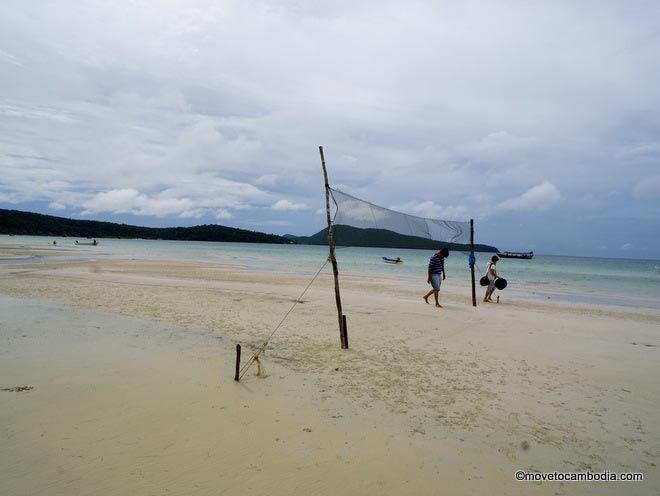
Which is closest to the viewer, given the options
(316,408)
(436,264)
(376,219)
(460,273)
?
(316,408)

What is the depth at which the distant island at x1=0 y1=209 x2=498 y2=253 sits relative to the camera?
377 inches

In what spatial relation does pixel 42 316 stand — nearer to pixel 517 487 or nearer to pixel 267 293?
pixel 267 293

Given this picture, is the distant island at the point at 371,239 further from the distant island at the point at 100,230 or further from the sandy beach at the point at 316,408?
the distant island at the point at 100,230

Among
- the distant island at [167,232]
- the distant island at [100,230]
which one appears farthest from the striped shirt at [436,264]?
the distant island at [100,230]

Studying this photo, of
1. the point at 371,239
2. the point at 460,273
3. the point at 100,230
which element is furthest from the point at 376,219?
the point at 100,230

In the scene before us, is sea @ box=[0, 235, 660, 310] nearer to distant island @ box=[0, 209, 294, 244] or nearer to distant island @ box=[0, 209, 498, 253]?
distant island @ box=[0, 209, 498, 253]

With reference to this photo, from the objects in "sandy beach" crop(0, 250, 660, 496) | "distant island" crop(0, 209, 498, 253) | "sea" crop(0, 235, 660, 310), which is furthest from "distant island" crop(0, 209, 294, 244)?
"sandy beach" crop(0, 250, 660, 496)

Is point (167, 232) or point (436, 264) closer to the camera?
point (436, 264)

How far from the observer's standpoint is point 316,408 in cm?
578

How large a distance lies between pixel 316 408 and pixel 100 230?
17590cm

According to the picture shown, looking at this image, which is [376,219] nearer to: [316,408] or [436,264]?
[316,408]

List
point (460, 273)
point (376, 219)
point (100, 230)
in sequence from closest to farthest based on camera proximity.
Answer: point (376, 219)
point (460, 273)
point (100, 230)

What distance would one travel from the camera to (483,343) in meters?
9.80

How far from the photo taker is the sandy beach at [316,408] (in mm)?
4195
